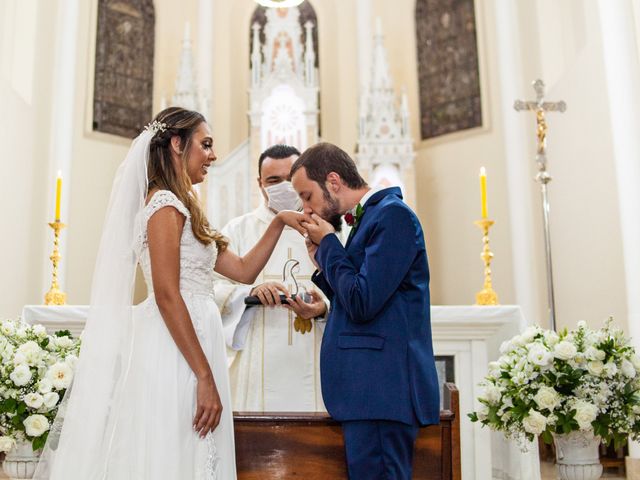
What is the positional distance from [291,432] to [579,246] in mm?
5059

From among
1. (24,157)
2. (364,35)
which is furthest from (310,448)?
(364,35)

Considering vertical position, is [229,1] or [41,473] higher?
[229,1]

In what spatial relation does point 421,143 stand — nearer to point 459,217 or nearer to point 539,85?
point 459,217

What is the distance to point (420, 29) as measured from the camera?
9.52 metres

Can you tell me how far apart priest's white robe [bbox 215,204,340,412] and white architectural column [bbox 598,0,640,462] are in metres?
3.05

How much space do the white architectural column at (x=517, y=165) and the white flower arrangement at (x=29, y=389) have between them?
5668 millimetres

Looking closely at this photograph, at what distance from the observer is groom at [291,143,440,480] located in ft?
6.46

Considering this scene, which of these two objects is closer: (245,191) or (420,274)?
(420,274)

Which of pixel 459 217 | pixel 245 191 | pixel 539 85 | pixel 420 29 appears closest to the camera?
pixel 539 85

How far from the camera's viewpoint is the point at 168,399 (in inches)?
85.1

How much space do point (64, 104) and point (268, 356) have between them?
18.7 ft

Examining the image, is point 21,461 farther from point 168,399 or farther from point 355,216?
point 355,216

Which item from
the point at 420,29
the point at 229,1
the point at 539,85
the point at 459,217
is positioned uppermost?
the point at 229,1

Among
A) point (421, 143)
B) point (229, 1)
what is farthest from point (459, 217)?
point (229, 1)
